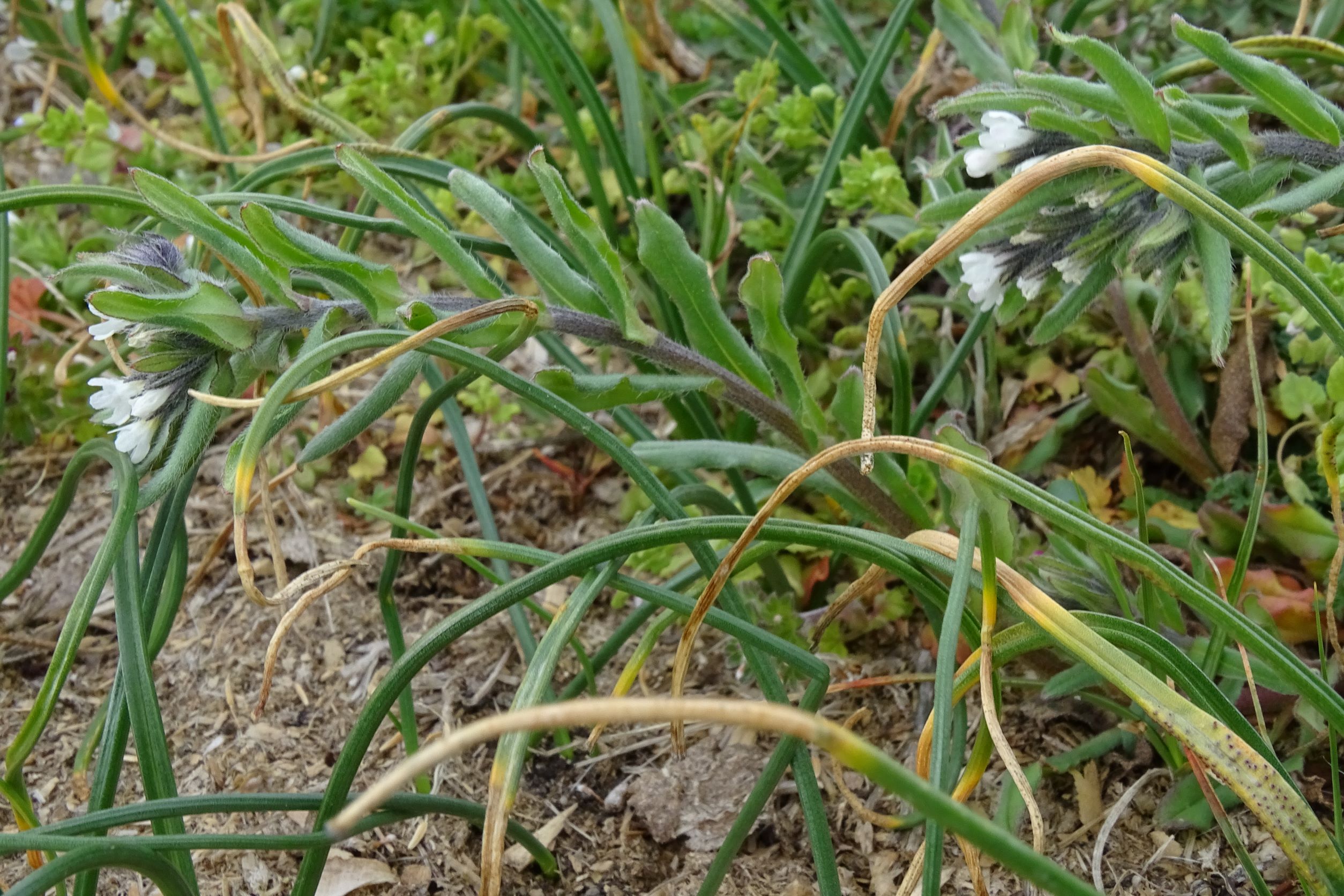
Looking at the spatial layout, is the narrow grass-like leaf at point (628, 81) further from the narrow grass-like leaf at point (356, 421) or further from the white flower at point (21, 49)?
the white flower at point (21, 49)

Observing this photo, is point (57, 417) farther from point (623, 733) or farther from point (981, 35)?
point (981, 35)

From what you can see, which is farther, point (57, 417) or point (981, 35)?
point (57, 417)

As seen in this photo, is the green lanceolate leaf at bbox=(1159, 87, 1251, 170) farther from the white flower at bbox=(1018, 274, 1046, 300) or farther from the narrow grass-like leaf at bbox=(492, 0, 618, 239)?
the narrow grass-like leaf at bbox=(492, 0, 618, 239)

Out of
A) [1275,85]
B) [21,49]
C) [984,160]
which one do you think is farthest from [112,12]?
[1275,85]

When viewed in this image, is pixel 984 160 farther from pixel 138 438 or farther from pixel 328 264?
pixel 138 438

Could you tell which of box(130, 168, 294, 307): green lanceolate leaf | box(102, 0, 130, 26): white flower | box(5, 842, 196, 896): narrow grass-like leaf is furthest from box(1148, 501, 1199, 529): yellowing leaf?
box(102, 0, 130, 26): white flower

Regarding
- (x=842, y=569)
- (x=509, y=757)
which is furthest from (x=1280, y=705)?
(x=509, y=757)
